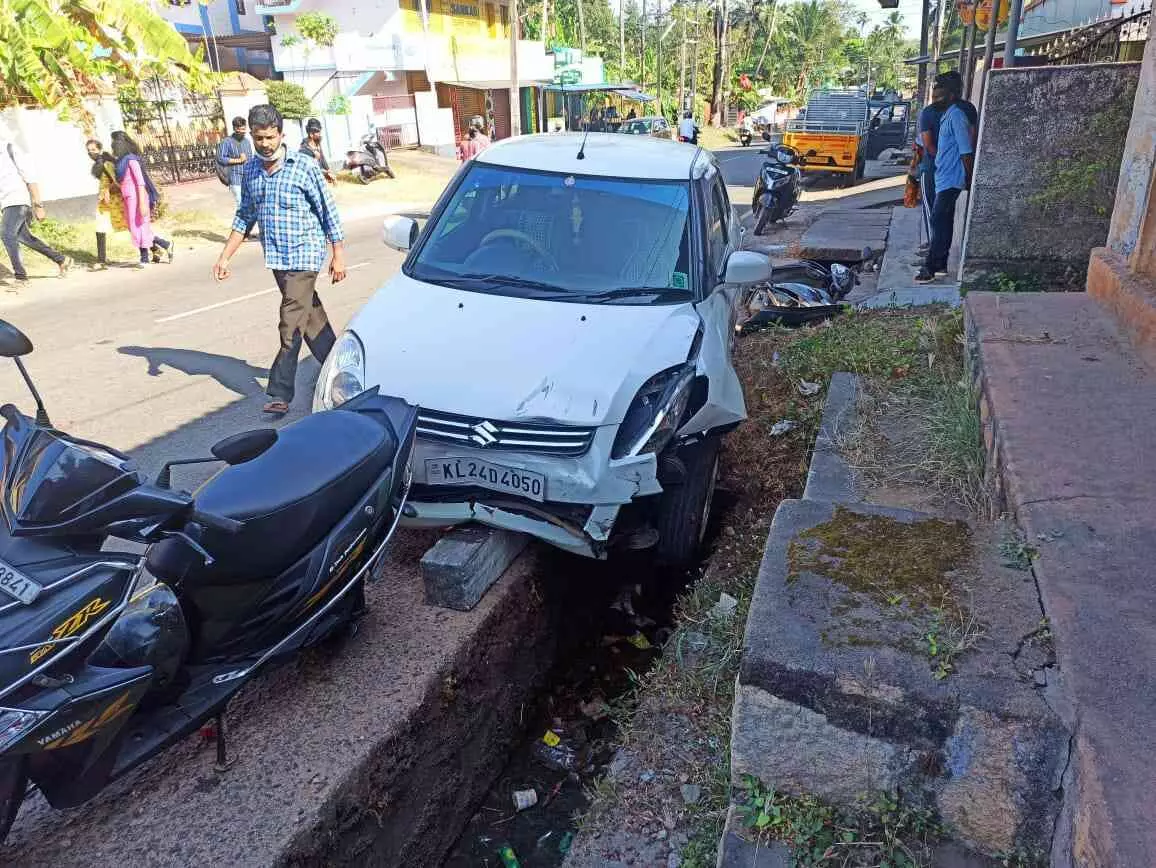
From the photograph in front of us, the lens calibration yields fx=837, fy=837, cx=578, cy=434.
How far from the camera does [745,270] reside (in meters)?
4.32

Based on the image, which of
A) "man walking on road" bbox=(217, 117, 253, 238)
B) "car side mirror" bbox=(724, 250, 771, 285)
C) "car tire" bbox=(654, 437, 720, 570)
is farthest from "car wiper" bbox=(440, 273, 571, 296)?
"man walking on road" bbox=(217, 117, 253, 238)

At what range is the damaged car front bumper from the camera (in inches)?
128

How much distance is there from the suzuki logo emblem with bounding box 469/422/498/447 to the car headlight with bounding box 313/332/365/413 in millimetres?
580

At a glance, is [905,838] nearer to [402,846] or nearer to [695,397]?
[402,846]

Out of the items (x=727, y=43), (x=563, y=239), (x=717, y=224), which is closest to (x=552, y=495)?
(x=563, y=239)

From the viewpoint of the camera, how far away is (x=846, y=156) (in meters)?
19.9

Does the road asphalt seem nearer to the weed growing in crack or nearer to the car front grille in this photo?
the car front grille

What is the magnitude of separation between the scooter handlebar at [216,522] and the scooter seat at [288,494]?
39 millimetres

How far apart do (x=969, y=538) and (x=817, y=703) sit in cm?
83

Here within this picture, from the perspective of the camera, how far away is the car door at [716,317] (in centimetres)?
377

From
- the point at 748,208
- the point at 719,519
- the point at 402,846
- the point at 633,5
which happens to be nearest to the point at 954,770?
the point at 402,846

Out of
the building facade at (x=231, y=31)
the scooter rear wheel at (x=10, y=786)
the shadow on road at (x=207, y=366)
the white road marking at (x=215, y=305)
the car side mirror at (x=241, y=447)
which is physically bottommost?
the white road marking at (x=215, y=305)

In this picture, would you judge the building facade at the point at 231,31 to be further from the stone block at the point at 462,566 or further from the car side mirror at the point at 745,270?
the stone block at the point at 462,566

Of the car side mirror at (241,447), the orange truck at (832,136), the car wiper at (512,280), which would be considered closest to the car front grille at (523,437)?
the car wiper at (512,280)
